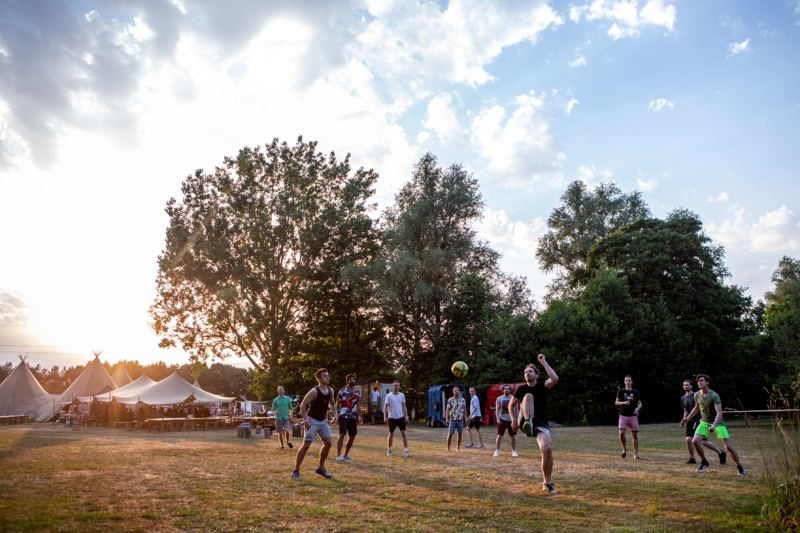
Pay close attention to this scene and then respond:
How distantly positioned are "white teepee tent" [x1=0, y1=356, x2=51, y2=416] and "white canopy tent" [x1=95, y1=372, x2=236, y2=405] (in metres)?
13.2

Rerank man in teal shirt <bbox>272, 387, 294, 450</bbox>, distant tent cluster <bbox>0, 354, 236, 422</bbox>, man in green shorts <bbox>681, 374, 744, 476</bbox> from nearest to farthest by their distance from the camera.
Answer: man in green shorts <bbox>681, 374, 744, 476</bbox>
man in teal shirt <bbox>272, 387, 294, 450</bbox>
distant tent cluster <bbox>0, 354, 236, 422</bbox>

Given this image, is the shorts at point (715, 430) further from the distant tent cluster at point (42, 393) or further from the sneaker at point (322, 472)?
the distant tent cluster at point (42, 393)

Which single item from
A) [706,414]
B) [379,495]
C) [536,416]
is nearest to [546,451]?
[536,416]

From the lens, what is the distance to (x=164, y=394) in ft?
A: 113

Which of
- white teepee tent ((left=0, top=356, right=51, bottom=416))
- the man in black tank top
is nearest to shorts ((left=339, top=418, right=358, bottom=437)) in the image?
the man in black tank top

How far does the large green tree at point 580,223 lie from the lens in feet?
151

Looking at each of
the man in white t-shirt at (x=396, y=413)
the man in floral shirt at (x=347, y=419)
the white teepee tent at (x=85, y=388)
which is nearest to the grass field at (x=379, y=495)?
the man in floral shirt at (x=347, y=419)

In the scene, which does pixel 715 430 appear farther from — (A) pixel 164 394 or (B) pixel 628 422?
(A) pixel 164 394

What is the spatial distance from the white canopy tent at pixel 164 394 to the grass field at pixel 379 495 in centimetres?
2059

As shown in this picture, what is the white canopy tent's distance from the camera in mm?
33406

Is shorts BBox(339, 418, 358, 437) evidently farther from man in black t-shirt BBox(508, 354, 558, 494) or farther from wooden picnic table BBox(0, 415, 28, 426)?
wooden picnic table BBox(0, 415, 28, 426)

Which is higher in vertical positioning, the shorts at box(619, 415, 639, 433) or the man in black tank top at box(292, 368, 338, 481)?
the man in black tank top at box(292, 368, 338, 481)

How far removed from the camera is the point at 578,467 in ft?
38.4

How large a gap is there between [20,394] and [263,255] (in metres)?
25.9
